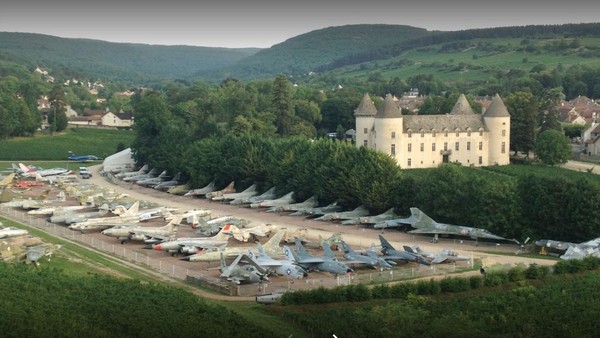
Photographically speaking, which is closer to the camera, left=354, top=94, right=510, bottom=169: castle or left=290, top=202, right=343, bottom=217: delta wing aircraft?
left=290, top=202, right=343, bottom=217: delta wing aircraft

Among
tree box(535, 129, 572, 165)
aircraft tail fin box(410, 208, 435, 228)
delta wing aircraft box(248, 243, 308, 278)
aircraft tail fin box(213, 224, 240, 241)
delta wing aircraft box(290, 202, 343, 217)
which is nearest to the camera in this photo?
delta wing aircraft box(248, 243, 308, 278)

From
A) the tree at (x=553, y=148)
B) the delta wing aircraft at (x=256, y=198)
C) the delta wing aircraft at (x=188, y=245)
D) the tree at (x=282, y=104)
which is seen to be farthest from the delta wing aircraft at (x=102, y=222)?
the tree at (x=553, y=148)

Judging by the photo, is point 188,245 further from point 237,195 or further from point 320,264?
point 237,195

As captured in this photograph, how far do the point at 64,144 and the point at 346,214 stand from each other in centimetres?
4974

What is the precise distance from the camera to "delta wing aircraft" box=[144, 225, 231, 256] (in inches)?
1711

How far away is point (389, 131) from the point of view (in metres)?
65.8

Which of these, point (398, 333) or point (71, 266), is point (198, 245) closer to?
point (71, 266)

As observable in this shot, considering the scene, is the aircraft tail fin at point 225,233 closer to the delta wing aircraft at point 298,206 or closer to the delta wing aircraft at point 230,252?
the delta wing aircraft at point 230,252

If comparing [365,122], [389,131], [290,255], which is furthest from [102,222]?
[365,122]

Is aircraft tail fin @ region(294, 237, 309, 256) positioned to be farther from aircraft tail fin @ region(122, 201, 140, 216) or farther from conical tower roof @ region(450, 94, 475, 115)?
conical tower roof @ region(450, 94, 475, 115)

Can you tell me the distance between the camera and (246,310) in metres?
31.5

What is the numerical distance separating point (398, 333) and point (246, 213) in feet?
106

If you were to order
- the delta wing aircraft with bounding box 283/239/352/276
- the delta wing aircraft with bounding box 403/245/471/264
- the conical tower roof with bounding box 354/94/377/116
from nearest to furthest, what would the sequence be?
1. the delta wing aircraft with bounding box 283/239/352/276
2. the delta wing aircraft with bounding box 403/245/471/264
3. the conical tower roof with bounding box 354/94/377/116

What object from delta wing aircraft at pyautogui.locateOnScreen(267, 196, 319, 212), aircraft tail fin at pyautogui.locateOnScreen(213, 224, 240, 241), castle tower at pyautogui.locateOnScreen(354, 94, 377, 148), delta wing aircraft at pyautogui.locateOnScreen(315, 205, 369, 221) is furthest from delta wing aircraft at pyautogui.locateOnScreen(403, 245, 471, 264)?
castle tower at pyautogui.locateOnScreen(354, 94, 377, 148)
